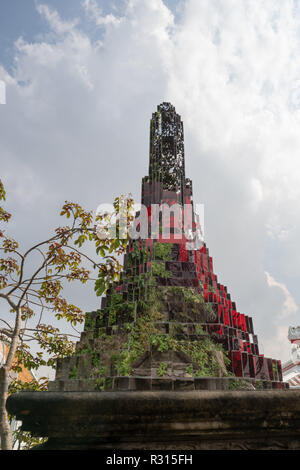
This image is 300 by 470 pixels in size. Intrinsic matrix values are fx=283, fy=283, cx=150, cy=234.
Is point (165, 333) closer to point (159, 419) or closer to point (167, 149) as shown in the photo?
point (159, 419)

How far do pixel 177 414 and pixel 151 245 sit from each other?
446 cm

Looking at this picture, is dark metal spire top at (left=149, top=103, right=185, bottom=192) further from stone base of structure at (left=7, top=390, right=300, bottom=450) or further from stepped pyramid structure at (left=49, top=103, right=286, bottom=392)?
stone base of structure at (left=7, top=390, right=300, bottom=450)

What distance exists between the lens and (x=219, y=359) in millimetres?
4461

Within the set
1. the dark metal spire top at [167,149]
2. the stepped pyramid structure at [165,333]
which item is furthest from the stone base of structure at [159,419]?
the dark metal spire top at [167,149]

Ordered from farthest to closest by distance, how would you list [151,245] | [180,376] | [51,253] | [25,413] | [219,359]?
1. [151,245]
2. [51,253]
3. [219,359]
4. [180,376]
5. [25,413]

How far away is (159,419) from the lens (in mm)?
1971

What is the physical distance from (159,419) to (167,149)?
875 cm

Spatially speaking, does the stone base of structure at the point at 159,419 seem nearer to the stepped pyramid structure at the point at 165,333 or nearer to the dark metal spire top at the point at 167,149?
the stepped pyramid structure at the point at 165,333

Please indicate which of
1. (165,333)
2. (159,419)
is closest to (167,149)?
(165,333)

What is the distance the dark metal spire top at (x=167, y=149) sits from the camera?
898 cm

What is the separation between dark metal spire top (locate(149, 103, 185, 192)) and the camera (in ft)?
29.5

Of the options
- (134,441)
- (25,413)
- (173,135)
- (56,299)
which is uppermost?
(173,135)

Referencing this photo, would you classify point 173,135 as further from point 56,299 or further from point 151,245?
point 56,299
